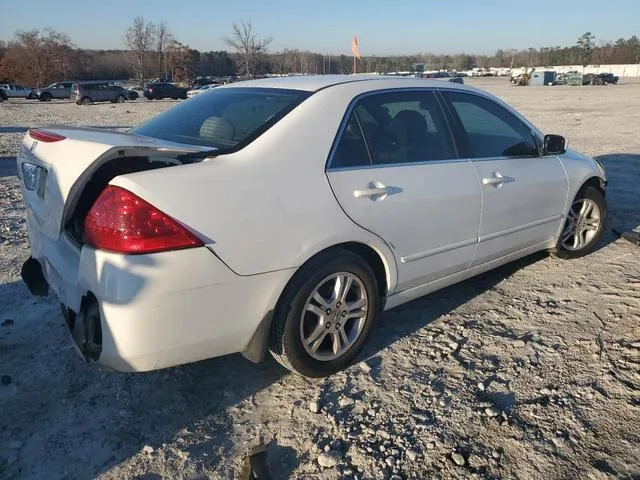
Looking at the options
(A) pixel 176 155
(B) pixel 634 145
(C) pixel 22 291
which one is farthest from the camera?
(B) pixel 634 145

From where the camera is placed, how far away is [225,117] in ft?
9.91

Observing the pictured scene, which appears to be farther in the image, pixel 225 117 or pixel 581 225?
pixel 581 225

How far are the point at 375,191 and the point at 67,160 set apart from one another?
1.55 meters

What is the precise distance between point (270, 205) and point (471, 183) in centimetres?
157

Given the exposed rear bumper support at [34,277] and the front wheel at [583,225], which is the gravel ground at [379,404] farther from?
the front wheel at [583,225]

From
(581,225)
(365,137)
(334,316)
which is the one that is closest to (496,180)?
(365,137)

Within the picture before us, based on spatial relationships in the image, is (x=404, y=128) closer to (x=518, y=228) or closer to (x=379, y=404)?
(x=518, y=228)

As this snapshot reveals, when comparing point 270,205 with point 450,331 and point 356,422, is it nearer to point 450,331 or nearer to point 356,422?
point 356,422

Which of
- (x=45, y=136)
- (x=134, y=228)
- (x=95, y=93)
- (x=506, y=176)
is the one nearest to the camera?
(x=134, y=228)

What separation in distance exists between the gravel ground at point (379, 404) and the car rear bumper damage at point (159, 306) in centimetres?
42

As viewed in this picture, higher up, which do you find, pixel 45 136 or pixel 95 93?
pixel 45 136

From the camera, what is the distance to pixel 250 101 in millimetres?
3084

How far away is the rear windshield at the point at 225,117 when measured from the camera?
2.73 m

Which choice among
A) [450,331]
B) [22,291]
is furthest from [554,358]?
[22,291]
